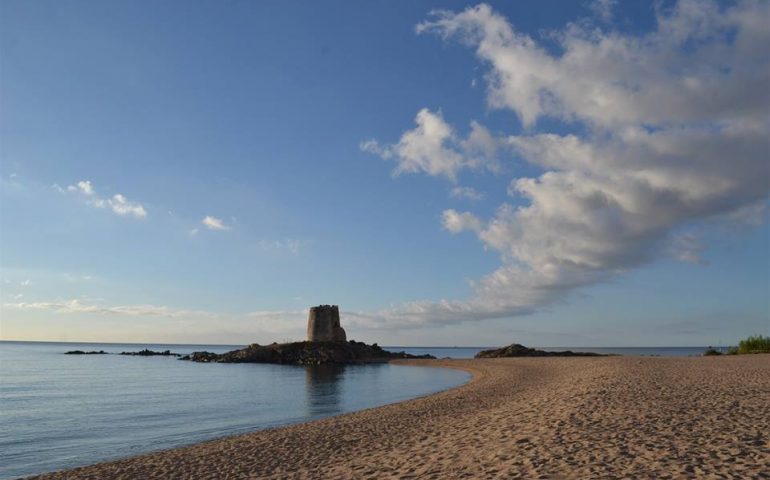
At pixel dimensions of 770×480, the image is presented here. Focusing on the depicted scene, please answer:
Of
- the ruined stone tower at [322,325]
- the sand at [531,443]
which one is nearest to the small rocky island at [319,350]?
the ruined stone tower at [322,325]

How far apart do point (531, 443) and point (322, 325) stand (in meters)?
81.3

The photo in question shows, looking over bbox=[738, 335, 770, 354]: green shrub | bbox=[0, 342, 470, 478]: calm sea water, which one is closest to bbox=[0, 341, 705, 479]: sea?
bbox=[0, 342, 470, 478]: calm sea water

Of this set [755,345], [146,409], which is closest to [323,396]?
[146,409]

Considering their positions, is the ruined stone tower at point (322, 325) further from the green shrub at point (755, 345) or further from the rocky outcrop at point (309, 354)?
the green shrub at point (755, 345)

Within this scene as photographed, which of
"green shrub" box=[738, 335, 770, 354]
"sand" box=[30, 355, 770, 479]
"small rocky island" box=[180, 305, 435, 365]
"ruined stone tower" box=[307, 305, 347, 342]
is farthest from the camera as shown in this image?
"ruined stone tower" box=[307, 305, 347, 342]

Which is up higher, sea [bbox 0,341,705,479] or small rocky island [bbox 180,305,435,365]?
small rocky island [bbox 180,305,435,365]

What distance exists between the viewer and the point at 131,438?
21797 millimetres

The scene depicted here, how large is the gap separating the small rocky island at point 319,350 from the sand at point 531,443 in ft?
208

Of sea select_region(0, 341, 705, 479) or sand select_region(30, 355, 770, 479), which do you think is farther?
sea select_region(0, 341, 705, 479)

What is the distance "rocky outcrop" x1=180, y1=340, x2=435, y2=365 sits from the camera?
282ft

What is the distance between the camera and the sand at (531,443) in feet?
36.5

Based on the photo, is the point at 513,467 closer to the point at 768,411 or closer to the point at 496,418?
the point at 496,418

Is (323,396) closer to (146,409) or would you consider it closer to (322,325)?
(146,409)

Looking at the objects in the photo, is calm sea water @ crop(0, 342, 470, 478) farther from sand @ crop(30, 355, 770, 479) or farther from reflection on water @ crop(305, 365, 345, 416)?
sand @ crop(30, 355, 770, 479)
